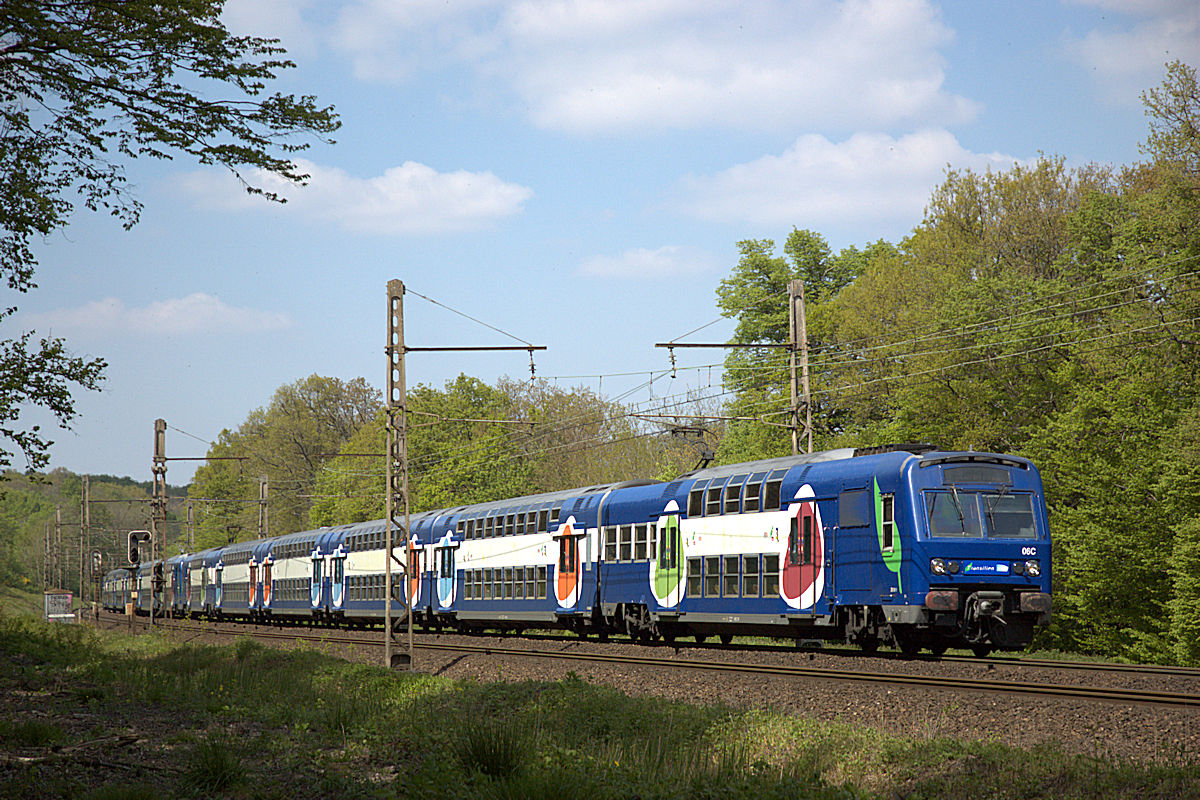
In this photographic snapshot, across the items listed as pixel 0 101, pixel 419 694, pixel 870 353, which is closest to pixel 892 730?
pixel 419 694

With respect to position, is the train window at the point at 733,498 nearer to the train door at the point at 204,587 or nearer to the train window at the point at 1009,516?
the train window at the point at 1009,516

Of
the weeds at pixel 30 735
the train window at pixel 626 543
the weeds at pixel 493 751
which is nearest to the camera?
the weeds at pixel 493 751

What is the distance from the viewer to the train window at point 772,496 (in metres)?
23.0

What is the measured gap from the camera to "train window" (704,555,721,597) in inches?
968

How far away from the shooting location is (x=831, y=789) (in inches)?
394

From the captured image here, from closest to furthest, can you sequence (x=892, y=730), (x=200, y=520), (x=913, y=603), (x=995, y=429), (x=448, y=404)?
(x=892, y=730) → (x=913, y=603) → (x=995, y=429) → (x=448, y=404) → (x=200, y=520)

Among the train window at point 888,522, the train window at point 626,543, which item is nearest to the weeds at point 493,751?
the train window at point 888,522

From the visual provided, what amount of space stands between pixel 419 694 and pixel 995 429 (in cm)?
2763

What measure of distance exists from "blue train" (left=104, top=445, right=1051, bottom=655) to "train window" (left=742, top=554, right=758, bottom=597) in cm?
4

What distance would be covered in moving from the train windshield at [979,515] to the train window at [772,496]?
13.2ft

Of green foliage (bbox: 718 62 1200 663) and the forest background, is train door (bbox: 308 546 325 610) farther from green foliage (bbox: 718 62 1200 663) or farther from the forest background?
green foliage (bbox: 718 62 1200 663)

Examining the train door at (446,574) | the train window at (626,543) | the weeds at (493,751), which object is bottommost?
the weeds at (493,751)

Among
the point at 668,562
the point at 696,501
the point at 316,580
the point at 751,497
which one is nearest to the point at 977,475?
the point at 751,497

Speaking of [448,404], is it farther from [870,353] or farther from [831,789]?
[831,789]
